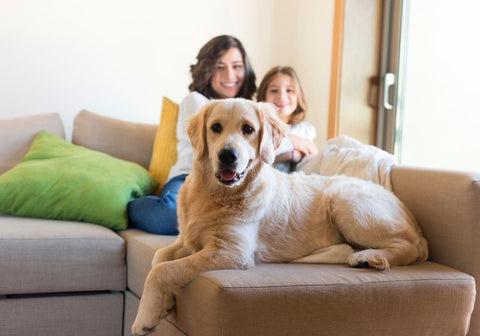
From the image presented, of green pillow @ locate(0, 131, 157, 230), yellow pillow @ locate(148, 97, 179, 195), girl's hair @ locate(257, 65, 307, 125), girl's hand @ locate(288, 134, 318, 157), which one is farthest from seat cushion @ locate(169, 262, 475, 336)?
girl's hair @ locate(257, 65, 307, 125)

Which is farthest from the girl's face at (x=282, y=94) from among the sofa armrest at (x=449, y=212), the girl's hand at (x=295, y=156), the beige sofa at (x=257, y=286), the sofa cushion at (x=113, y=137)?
the sofa armrest at (x=449, y=212)

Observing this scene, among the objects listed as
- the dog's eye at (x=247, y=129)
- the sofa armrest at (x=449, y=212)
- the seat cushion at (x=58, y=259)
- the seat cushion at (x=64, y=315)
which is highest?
the dog's eye at (x=247, y=129)

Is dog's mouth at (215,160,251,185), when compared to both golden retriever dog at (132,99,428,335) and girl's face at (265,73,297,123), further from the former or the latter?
girl's face at (265,73,297,123)

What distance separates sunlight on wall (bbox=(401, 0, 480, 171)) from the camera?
10.3 feet

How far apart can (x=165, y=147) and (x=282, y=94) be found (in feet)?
2.37

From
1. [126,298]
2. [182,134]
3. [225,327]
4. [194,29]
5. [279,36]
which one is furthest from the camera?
[279,36]

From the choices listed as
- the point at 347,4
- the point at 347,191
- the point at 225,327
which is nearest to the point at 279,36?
the point at 347,4

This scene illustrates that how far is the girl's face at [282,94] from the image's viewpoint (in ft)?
10.5

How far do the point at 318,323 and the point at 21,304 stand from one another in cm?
129

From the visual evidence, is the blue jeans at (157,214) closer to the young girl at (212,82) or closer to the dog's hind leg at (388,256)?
the young girl at (212,82)

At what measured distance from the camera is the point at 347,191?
6.98 feet

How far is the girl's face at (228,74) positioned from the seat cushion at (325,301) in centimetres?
157

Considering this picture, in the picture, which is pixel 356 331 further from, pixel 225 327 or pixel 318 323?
pixel 225 327

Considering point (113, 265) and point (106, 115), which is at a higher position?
point (106, 115)
